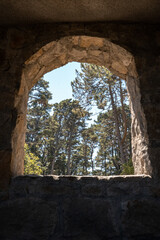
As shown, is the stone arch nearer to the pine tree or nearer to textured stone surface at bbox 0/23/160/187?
textured stone surface at bbox 0/23/160/187

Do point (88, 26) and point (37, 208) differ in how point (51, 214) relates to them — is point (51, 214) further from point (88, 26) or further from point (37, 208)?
point (88, 26)

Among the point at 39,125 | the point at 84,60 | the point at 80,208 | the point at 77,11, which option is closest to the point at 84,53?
the point at 84,60

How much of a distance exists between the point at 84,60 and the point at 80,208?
179 centimetres

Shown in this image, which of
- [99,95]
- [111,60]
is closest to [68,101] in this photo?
[99,95]

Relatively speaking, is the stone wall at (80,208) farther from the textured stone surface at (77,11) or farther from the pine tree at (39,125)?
the pine tree at (39,125)

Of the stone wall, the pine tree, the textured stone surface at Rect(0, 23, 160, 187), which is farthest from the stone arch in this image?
the pine tree

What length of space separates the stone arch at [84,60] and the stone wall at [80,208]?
0.21m

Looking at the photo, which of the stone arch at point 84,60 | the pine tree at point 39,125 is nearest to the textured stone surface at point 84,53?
the stone arch at point 84,60

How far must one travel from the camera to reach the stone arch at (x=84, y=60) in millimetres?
1689

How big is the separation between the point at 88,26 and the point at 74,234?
204 centimetres

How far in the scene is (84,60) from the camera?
234 cm

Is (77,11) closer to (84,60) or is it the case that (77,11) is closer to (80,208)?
→ (84,60)

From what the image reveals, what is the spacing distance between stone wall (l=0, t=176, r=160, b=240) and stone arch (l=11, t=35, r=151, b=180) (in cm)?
21

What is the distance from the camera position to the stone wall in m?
1.30
